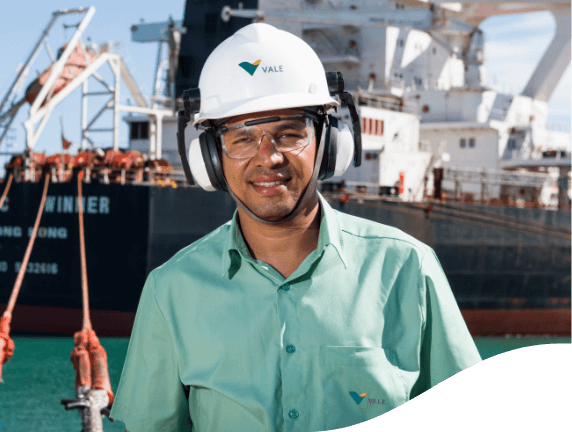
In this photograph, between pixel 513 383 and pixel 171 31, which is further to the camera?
pixel 171 31

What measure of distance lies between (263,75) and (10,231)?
13.2 meters

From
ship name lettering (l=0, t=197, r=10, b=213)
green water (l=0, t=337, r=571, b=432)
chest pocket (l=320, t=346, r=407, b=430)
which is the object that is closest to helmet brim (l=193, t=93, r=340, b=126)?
chest pocket (l=320, t=346, r=407, b=430)

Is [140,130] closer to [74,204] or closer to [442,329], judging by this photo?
[74,204]

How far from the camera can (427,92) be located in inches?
763

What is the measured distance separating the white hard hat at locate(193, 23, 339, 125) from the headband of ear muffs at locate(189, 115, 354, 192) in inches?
4.2

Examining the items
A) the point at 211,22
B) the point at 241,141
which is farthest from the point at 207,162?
the point at 211,22

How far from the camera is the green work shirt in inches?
61.7

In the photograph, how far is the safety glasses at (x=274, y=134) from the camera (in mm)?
1591

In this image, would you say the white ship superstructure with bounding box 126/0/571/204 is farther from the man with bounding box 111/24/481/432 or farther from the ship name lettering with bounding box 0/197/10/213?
the man with bounding box 111/24/481/432

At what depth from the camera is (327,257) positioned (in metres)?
1.61

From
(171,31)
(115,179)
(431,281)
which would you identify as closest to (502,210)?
(115,179)

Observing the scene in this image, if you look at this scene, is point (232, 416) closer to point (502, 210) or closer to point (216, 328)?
point (216, 328)

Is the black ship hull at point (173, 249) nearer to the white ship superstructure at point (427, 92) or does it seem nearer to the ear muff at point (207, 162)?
the white ship superstructure at point (427, 92)

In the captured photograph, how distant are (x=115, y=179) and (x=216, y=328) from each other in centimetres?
1252
